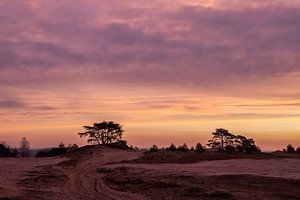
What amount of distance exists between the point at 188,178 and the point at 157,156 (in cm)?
3070

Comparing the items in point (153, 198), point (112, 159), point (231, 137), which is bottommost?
point (153, 198)

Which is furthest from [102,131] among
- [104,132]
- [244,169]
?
[244,169]

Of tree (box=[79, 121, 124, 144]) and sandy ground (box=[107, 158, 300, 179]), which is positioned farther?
tree (box=[79, 121, 124, 144])

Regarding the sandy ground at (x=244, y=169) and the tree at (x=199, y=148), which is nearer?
the sandy ground at (x=244, y=169)

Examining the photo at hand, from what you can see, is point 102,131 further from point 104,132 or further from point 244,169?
point 244,169

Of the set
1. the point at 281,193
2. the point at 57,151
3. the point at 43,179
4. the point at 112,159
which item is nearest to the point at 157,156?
the point at 112,159

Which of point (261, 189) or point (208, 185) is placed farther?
point (208, 185)

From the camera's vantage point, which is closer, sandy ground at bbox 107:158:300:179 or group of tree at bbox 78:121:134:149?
sandy ground at bbox 107:158:300:179

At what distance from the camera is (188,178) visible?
31.5 metres

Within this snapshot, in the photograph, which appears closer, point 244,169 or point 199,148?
point 244,169

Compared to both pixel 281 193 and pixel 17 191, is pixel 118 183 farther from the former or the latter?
pixel 281 193

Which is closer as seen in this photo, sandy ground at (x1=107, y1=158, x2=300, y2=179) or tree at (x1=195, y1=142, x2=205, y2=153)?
sandy ground at (x1=107, y1=158, x2=300, y2=179)

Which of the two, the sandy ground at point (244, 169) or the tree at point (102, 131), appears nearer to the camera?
the sandy ground at point (244, 169)

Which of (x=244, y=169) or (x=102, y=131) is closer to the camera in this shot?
(x=244, y=169)
